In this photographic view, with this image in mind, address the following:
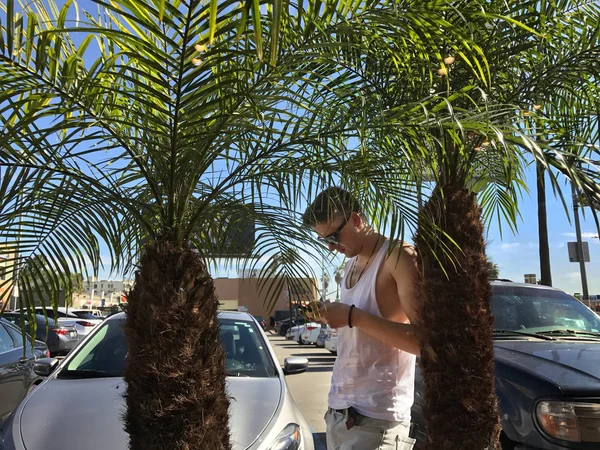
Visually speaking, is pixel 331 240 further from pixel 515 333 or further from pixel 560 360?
pixel 515 333

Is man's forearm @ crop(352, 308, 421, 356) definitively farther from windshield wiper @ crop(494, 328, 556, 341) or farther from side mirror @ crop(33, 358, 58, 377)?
side mirror @ crop(33, 358, 58, 377)

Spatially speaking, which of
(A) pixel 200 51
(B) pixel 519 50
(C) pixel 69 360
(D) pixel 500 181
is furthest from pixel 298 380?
(A) pixel 200 51

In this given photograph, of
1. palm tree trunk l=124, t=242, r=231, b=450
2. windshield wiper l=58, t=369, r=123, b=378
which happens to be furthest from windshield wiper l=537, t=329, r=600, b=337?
windshield wiper l=58, t=369, r=123, b=378

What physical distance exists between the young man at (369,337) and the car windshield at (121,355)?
1530 millimetres

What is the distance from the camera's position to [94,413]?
3094mm

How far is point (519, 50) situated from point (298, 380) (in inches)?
379

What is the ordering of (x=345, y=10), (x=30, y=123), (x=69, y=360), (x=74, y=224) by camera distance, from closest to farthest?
(x=30, y=123), (x=345, y=10), (x=74, y=224), (x=69, y=360)

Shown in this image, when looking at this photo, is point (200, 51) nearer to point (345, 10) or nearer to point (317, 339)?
point (345, 10)

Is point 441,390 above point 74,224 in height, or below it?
below

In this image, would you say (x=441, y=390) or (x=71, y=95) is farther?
(x=441, y=390)

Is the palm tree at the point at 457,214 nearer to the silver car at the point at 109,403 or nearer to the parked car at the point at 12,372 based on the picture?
the silver car at the point at 109,403

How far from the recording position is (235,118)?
2.37 meters

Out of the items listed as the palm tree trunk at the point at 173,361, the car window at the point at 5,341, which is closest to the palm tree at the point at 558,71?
the palm tree trunk at the point at 173,361

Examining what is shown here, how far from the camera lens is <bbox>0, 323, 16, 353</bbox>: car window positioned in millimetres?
5812
